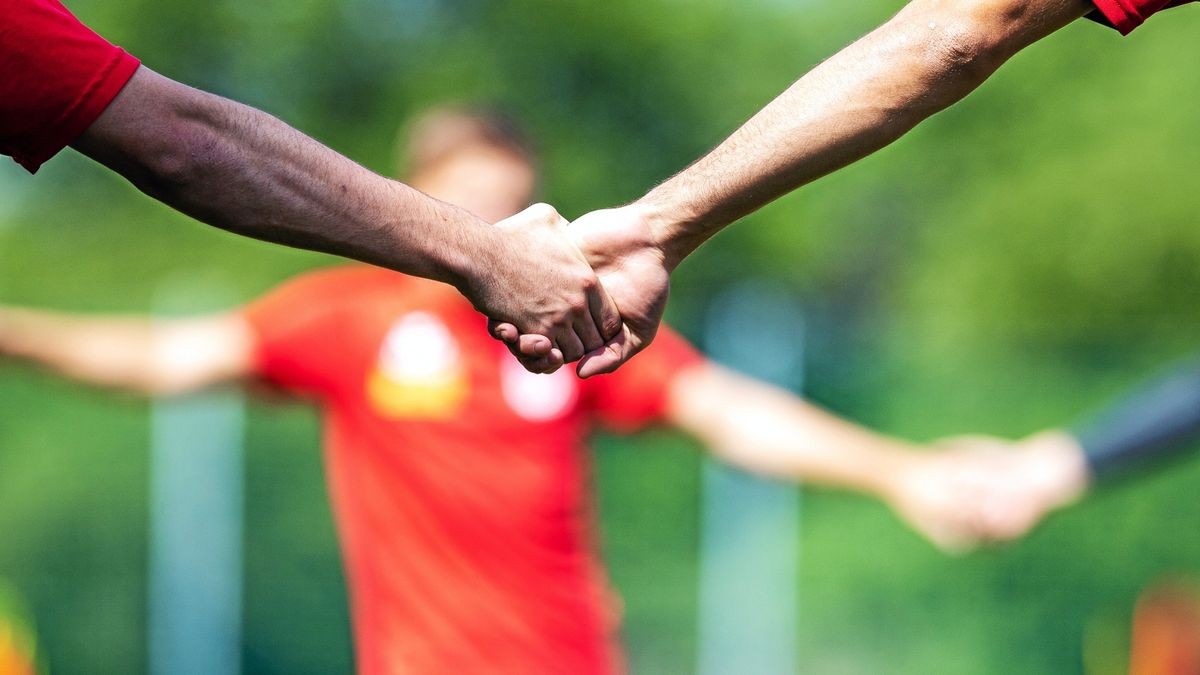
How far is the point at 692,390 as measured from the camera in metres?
4.59

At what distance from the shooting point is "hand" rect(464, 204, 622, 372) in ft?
9.66

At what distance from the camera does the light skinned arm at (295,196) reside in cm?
254

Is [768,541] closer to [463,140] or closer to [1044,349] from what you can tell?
[1044,349]

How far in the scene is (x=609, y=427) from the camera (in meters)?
4.60

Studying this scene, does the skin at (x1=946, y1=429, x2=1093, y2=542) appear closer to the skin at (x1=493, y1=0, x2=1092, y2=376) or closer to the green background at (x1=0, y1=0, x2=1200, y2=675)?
the skin at (x1=493, y1=0, x2=1092, y2=376)

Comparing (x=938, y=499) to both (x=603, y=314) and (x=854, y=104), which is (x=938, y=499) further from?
(x=854, y=104)

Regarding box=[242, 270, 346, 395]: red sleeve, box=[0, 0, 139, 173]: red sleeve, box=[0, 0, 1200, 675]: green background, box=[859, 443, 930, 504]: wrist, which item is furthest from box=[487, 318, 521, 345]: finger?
box=[0, 0, 1200, 675]: green background

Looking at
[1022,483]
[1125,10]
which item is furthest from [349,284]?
[1125,10]

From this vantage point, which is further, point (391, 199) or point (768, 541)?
point (768, 541)

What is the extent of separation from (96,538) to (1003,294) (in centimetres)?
1659

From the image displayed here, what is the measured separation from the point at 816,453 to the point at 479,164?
123 cm

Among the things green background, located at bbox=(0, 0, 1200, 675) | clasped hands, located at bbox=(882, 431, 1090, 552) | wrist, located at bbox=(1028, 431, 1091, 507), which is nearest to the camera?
clasped hands, located at bbox=(882, 431, 1090, 552)

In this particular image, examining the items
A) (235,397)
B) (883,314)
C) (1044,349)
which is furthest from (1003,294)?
(235,397)

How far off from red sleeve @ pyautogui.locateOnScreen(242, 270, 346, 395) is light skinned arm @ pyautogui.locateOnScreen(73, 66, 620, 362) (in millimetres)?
1678
